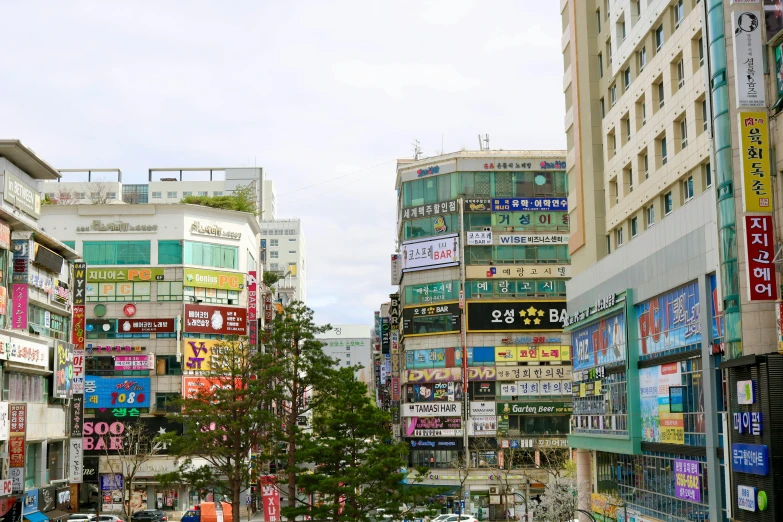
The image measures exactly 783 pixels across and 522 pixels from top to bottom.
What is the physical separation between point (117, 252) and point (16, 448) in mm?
37553

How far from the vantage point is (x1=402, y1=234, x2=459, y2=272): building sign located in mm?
95812

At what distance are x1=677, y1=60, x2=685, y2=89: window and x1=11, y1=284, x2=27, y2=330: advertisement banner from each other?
1507 inches

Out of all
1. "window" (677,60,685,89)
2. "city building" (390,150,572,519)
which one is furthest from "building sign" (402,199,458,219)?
"window" (677,60,685,89)

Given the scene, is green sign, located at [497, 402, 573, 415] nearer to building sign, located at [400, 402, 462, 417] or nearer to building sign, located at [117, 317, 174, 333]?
building sign, located at [400, 402, 462, 417]

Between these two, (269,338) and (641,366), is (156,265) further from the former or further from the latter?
(641,366)

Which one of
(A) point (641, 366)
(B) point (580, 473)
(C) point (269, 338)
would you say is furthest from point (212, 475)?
(A) point (641, 366)

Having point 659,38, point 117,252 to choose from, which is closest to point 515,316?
point 117,252

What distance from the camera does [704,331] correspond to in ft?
132

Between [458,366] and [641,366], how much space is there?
45.3 m

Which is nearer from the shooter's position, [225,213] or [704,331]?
[704,331]

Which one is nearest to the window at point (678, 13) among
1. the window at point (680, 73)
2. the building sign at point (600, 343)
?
the window at point (680, 73)

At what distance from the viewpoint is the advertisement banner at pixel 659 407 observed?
4434cm

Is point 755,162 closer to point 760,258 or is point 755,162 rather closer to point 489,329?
point 760,258

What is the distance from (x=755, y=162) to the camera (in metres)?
35.9
